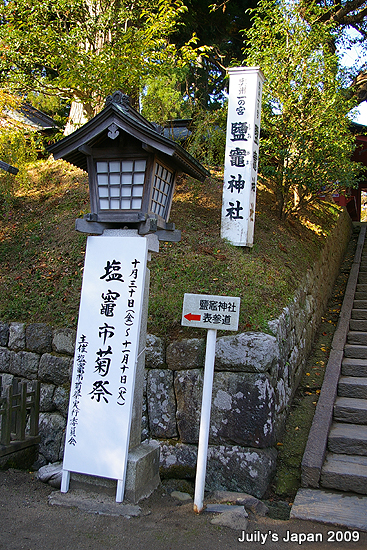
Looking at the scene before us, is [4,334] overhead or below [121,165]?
below

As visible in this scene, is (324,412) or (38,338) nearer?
(324,412)

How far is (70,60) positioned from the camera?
28.5 feet

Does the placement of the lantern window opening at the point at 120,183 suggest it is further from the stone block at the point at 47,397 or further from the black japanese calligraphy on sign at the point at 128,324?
the stone block at the point at 47,397

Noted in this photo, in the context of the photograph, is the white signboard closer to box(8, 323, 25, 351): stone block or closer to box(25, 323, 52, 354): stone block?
box(25, 323, 52, 354): stone block

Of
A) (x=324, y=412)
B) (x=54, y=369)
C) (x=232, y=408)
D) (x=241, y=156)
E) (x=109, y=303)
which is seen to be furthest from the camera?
(x=241, y=156)

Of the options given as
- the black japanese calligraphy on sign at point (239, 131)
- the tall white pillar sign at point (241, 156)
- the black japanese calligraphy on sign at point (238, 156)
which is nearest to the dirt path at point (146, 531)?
the tall white pillar sign at point (241, 156)

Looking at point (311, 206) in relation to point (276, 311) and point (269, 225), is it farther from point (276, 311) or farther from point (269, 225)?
point (276, 311)

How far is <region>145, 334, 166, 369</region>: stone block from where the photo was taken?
5.57 meters

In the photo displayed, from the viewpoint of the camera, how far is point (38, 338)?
621cm

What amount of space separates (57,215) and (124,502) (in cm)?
640

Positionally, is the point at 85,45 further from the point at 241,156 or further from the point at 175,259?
the point at 175,259

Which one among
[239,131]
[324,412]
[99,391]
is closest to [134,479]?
[99,391]

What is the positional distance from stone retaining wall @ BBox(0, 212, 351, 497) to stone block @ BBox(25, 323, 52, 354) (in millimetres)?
14

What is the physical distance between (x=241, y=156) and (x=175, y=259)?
207 cm
